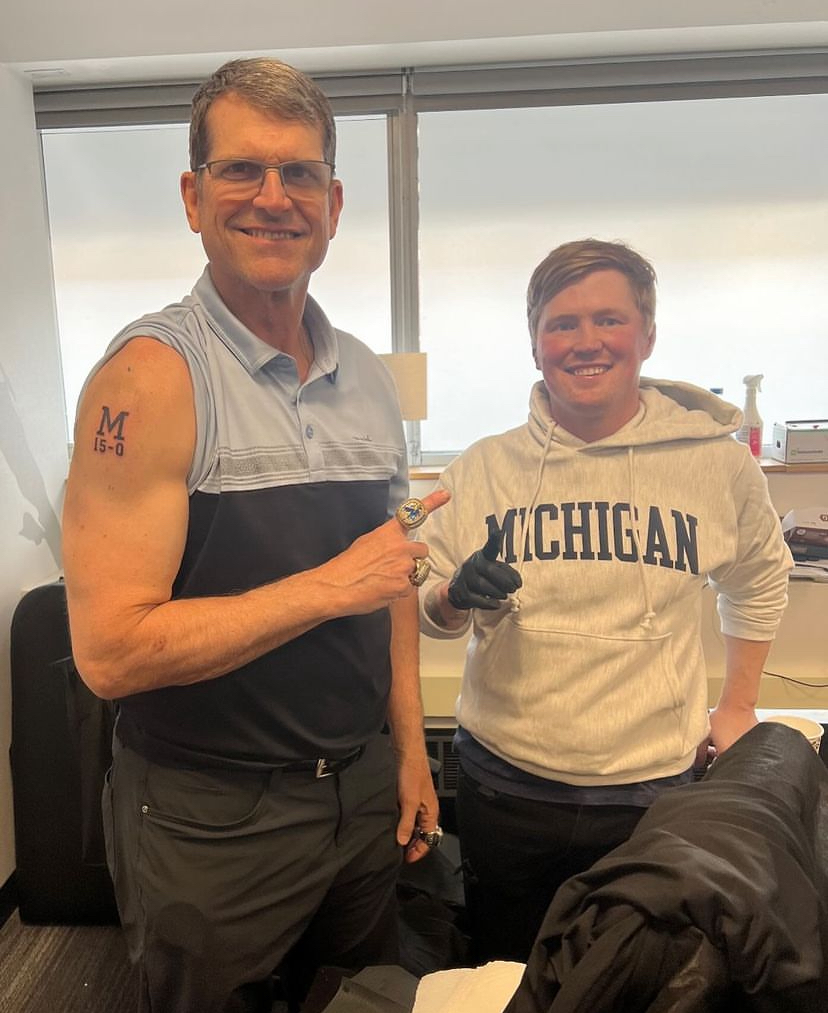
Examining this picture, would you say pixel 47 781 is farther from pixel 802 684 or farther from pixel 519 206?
pixel 519 206

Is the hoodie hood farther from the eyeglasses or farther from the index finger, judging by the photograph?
the eyeglasses

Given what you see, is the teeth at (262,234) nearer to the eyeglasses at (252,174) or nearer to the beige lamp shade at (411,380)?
the eyeglasses at (252,174)

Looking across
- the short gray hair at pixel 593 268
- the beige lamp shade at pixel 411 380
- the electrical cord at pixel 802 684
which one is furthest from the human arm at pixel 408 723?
the electrical cord at pixel 802 684

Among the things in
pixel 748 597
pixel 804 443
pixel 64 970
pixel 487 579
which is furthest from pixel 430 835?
pixel 804 443

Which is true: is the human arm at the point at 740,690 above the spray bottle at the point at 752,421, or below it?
below

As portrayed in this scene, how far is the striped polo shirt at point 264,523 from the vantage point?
91 cm

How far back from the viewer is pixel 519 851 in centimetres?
116

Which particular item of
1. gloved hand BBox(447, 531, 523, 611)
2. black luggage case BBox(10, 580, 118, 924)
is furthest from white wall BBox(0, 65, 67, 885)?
gloved hand BBox(447, 531, 523, 611)

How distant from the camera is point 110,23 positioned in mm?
2174

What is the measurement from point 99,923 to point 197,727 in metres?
1.38

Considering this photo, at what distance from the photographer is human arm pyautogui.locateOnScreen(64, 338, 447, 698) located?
0.84m

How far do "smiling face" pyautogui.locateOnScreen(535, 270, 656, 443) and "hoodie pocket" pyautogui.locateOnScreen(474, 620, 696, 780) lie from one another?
0.37m

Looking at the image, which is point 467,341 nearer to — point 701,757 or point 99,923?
point 701,757

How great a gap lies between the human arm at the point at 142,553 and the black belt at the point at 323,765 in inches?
7.4
